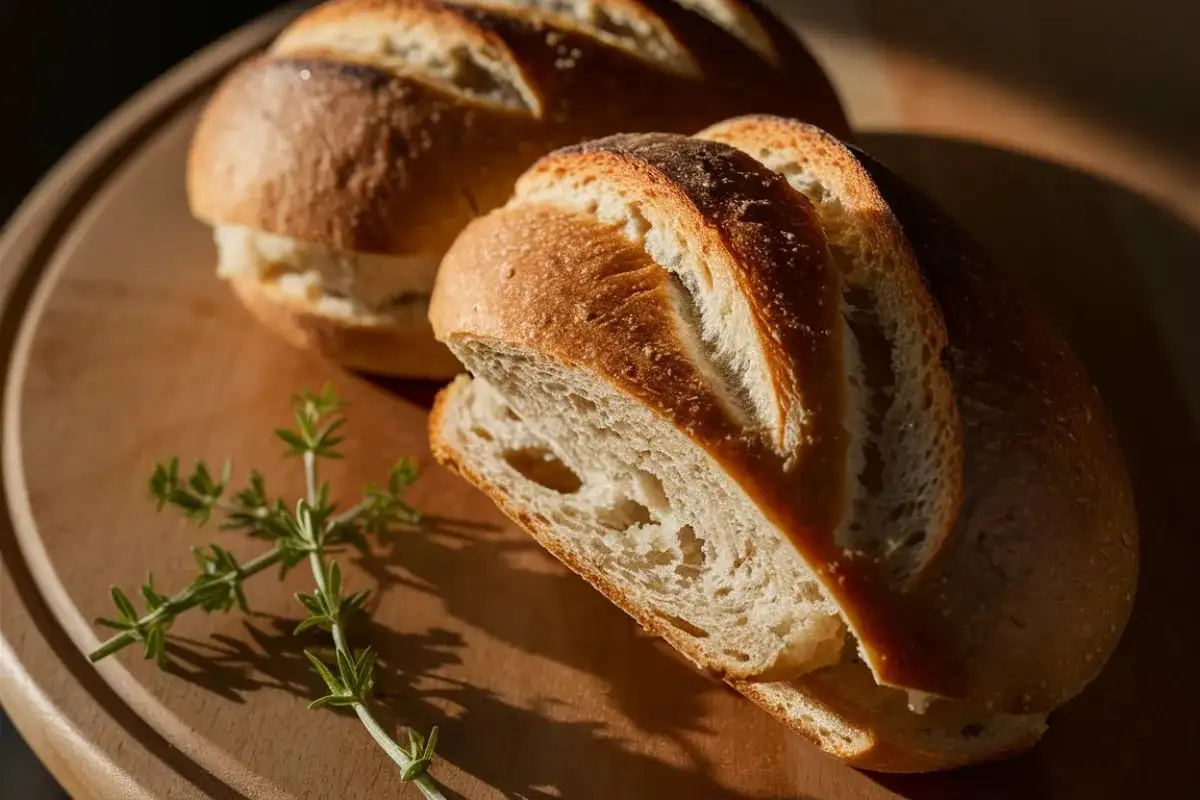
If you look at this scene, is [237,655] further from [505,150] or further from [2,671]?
[505,150]

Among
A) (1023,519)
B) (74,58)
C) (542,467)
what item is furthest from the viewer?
(74,58)

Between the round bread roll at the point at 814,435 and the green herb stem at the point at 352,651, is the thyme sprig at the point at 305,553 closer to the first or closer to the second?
the green herb stem at the point at 352,651

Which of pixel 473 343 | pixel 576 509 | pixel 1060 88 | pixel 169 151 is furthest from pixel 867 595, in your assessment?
pixel 169 151

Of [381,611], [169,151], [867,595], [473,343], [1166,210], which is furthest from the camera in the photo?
[169,151]

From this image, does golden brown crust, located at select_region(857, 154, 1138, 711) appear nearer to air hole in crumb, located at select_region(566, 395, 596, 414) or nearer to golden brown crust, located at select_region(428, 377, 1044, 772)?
golden brown crust, located at select_region(428, 377, 1044, 772)

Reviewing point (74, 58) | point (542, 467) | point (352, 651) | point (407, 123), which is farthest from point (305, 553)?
point (74, 58)

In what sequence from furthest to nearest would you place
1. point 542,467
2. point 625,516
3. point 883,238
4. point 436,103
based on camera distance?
point 436,103, point 542,467, point 625,516, point 883,238

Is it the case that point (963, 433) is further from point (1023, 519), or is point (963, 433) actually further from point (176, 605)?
point (176, 605)
